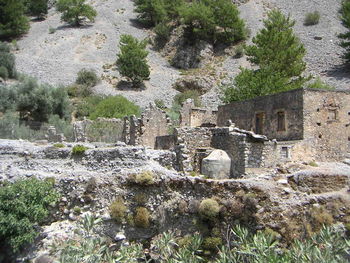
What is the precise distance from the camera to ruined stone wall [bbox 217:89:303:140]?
22.0m

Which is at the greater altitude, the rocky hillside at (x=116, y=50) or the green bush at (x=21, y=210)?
the rocky hillside at (x=116, y=50)

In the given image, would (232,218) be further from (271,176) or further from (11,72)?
(11,72)

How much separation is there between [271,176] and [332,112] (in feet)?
27.2

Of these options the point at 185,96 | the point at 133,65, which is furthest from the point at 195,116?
the point at 133,65

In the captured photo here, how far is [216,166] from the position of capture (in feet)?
54.2

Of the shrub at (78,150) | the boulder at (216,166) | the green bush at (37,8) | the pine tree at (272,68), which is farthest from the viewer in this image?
the green bush at (37,8)

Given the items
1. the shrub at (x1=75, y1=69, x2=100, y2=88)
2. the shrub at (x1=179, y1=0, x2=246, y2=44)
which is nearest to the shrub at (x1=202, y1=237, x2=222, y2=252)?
the shrub at (x1=75, y1=69, x2=100, y2=88)

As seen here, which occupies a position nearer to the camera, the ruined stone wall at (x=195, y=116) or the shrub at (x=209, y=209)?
the shrub at (x=209, y=209)

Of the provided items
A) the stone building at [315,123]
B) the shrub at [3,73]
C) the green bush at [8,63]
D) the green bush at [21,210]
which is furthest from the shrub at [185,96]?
the green bush at [21,210]

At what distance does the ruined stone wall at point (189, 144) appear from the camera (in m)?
17.1

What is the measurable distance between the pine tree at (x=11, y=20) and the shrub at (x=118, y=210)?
57671mm

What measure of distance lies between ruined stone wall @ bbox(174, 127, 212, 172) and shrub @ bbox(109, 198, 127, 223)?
111 inches

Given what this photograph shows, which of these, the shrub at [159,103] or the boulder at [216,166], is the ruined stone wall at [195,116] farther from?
the shrub at [159,103]

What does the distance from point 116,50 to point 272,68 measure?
3093cm
